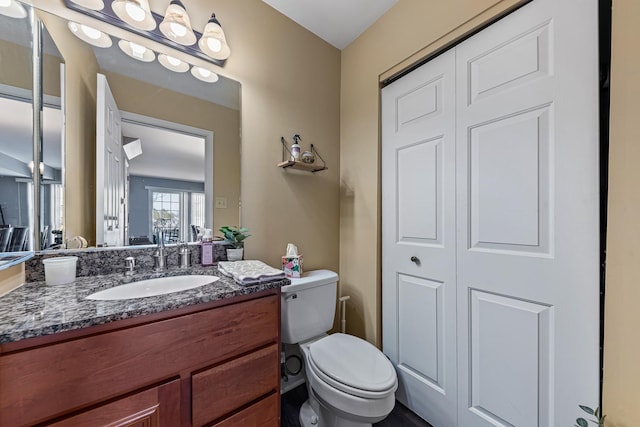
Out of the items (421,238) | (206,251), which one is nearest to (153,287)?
(206,251)

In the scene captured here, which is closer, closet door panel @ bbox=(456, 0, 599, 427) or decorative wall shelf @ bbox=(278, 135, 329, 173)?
closet door panel @ bbox=(456, 0, 599, 427)

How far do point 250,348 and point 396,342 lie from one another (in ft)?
3.33

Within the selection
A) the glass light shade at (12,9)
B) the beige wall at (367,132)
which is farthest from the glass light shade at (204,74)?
the beige wall at (367,132)

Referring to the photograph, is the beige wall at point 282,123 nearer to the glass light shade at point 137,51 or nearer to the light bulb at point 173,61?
the light bulb at point 173,61

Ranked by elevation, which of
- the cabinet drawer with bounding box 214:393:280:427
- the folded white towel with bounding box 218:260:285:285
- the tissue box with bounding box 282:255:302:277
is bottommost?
the cabinet drawer with bounding box 214:393:280:427

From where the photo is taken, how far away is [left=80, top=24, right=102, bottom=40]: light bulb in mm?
1060

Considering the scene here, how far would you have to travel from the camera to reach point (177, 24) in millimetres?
1186

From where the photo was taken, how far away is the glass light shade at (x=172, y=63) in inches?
48.9

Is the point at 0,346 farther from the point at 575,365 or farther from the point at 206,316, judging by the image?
the point at 575,365

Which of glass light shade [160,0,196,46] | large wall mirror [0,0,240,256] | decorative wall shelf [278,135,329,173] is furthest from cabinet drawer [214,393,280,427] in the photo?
glass light shade [160,0,196,46]

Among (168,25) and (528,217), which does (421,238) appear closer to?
(528,217)

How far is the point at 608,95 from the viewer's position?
86 cm

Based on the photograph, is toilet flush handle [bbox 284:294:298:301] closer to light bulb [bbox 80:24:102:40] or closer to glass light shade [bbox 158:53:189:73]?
glass light shade [bbox 158:53:189:73]

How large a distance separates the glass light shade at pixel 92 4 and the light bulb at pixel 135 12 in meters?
0.10
